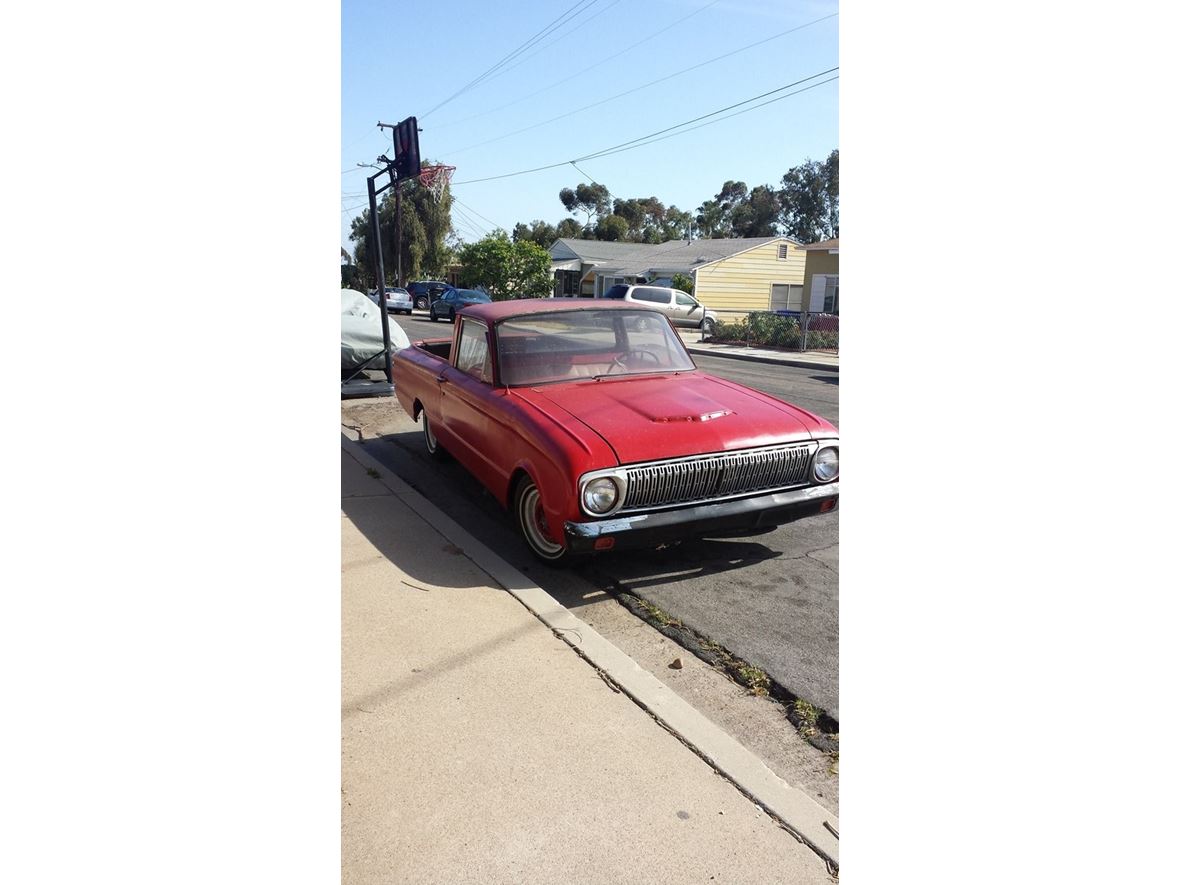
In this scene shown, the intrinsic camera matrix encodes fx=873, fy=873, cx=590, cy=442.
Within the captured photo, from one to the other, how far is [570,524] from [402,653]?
105 cm

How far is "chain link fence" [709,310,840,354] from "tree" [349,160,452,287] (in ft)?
102

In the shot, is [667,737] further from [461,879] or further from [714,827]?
[461,879]

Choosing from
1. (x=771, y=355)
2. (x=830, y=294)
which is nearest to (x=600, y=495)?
(x=771, y=355)

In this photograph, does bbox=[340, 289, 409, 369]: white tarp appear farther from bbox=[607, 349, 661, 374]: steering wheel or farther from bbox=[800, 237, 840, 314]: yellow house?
bbox=[800, 237, 840, 314]: yellow house

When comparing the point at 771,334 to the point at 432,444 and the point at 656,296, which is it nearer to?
the point at 656,296

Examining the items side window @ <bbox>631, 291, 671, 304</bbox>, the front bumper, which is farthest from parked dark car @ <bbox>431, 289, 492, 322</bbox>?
the front bumper

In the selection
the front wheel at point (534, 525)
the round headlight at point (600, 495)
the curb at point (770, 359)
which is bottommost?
the front wheel at point (534, 525)

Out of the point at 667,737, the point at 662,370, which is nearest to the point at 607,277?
the point at 662,370

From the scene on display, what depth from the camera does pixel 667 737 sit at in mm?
2953

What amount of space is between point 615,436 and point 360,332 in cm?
814

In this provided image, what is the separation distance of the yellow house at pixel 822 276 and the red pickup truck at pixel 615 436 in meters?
25.7

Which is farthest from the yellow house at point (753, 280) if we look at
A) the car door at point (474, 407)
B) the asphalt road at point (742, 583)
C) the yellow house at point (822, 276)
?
the asphalt road at point (742, 583)

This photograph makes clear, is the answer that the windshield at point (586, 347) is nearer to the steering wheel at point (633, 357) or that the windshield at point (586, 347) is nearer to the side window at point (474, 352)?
the steering wheel at point (633, 357)

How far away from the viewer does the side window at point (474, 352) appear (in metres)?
5.67
